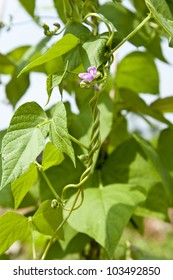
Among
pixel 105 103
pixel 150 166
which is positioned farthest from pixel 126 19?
pixel 150 166

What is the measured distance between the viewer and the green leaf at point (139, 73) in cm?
101

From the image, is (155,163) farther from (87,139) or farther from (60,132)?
(60,132)

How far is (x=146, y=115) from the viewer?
0.98 m

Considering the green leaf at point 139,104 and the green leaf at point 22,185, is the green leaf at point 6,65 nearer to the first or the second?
the green leaf at point 139,104

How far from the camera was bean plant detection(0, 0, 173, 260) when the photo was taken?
59 cm

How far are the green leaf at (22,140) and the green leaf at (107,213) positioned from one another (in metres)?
0.20

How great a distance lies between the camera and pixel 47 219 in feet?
2.19

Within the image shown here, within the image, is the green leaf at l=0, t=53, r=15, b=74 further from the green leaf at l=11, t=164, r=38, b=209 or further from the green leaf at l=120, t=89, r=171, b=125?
the green leaf at l=11, t=164, r=38, b=209

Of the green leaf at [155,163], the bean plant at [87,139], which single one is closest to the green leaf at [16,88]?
the bean plant at [87,139]

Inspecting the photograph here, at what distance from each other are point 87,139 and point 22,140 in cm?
30

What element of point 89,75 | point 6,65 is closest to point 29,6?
point 6,65

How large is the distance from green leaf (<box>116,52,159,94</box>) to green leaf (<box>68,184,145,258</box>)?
0.26 metres

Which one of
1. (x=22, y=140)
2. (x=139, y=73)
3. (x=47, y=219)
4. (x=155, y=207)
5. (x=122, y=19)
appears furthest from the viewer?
(x=139, y=73)

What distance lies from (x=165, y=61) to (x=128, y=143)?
151mm
